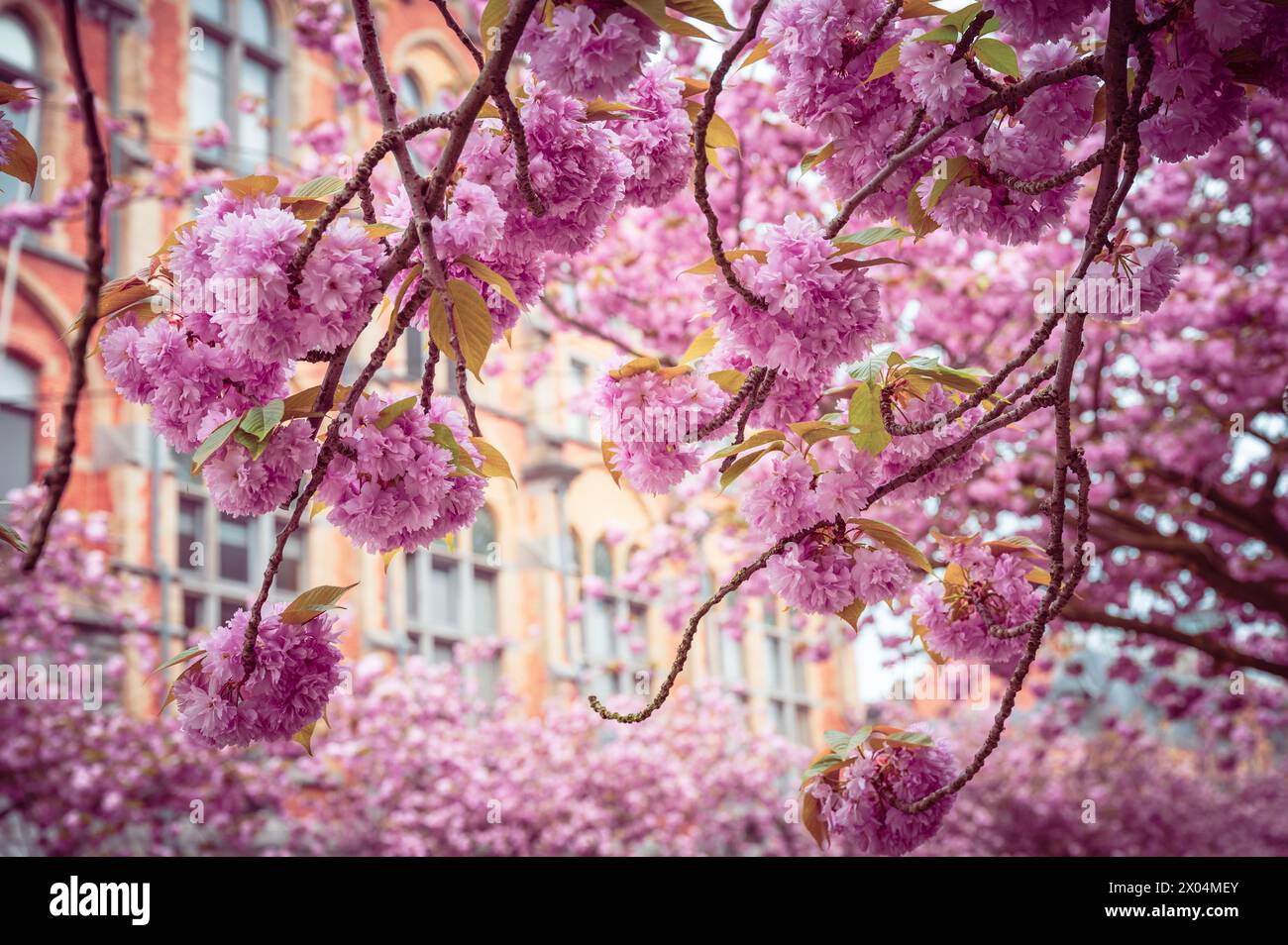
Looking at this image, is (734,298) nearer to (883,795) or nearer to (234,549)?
(883,795)

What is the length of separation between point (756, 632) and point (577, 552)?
3.20m

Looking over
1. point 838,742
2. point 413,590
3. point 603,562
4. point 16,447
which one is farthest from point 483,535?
point 838,742

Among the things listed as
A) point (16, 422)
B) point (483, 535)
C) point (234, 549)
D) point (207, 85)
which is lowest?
point (234, 549)

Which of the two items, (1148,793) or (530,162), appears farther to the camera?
(1148,793)

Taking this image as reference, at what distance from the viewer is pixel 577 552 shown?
13.4 meters

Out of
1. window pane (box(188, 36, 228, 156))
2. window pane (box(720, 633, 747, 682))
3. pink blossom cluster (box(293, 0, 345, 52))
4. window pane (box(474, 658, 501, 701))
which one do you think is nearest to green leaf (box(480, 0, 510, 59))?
pink blossom cluster (box(293, 0, 345, 52))

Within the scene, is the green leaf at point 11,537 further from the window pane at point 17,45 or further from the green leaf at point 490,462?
the window pane at point 17,45

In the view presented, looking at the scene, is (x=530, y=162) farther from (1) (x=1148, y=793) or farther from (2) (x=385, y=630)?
(1) (x=1148, y=793)

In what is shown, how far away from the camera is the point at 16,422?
28.1ft

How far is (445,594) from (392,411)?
10.7 m

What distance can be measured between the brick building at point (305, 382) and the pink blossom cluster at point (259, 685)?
460cm

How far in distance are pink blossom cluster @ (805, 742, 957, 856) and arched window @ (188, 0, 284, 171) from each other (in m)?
9.33

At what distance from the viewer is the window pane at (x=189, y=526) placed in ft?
31.0
